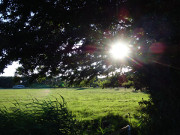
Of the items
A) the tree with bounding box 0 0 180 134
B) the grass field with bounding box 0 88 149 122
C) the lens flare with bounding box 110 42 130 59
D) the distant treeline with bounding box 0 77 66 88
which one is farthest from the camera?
the grass field with bounding box 0 88 149 122

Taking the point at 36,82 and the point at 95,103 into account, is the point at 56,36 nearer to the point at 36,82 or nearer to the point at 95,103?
the point at 36,82

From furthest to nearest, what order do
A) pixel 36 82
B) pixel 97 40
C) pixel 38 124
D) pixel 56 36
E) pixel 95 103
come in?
pixel 95 103, pixel 36 82, pixel 97 40, pixel 56 36, pixel 38 124

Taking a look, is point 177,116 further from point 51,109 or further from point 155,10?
point 51,109

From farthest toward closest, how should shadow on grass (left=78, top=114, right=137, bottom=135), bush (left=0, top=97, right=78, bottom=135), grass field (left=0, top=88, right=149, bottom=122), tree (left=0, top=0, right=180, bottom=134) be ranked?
grass field (left=0, top=88, right=149, bottom=122)
shadow on grass (left=78, top=114, right=137, bottom=135)
bush (left=0, top=97, right=78, bottom=135)
tree (left=0, top=0, right=180, bottom=134)

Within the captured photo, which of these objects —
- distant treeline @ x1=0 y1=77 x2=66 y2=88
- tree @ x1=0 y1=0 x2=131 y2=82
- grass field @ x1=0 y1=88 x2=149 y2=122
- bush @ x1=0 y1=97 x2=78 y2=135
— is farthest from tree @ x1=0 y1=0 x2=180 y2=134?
bush @ x1=0 y1=97 x2=78 y2=135

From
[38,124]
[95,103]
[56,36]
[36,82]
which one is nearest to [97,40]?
[56,36]

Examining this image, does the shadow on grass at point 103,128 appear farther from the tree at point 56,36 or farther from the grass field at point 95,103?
the tree at point 56,36

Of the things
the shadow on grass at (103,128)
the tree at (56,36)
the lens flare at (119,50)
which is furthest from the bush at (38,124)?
the lens flare at (119,50)

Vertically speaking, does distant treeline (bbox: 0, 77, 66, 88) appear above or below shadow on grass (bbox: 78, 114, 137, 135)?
above

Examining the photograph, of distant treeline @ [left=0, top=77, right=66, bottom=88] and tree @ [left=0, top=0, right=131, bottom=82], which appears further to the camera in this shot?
distant treeline @ [left=0, top=77, right=66, bottom=88]

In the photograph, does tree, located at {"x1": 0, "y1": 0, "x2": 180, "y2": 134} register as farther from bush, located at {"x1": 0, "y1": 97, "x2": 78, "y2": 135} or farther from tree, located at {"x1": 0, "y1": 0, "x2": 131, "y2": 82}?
bush, located at {"x1": 0, "y1": 97, "x2": 78, "y2": 135}

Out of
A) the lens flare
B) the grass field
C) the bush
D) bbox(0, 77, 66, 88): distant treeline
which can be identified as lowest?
the grass field

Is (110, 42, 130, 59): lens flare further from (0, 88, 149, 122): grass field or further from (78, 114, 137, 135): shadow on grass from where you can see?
(0, 88, 149, 122): grass field

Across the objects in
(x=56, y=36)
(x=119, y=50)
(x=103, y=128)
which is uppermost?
(x=56, y=36)
